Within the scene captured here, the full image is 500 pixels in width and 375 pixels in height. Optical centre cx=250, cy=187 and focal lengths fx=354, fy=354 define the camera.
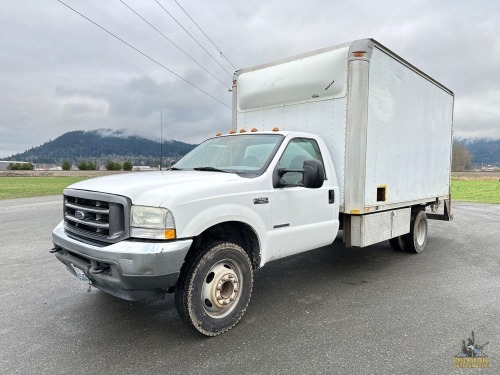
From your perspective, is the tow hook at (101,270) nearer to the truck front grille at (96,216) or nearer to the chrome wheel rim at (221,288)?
the truck front grille at (96,216)

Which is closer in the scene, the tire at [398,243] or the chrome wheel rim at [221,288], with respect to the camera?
the chrome wheel rim at [221,288]

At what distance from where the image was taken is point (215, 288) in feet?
11.5

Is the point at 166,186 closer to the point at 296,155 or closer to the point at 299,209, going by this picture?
the point at 299,209

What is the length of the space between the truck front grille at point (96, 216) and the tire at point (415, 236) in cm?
582

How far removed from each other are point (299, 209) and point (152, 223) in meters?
1.91

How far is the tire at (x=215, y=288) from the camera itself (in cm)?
331

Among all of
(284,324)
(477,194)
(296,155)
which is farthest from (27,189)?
(477,194)

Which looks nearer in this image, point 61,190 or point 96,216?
point 96,216

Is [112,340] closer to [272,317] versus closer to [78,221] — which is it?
[78,221]

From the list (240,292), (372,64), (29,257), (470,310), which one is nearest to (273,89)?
(372,64)

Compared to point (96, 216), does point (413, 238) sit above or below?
below

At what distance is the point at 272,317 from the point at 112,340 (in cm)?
167

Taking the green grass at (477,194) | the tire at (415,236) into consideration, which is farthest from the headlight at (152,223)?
the green grass at (477,194)

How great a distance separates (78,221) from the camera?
11.6ft
